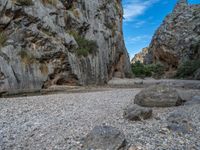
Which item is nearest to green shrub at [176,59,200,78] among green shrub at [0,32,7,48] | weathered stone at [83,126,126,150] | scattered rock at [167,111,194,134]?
green shrub at [0,32,7,48]

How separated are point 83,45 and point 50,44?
5271mm

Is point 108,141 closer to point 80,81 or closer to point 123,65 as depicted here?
point 80,81

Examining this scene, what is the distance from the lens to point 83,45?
960 inches

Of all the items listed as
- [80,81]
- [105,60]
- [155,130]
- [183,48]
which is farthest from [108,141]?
[183,48]

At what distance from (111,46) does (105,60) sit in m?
4.65

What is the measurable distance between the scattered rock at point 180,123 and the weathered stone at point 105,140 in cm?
215

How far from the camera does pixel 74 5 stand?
87.1 ft

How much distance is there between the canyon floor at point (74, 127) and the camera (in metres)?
6.04

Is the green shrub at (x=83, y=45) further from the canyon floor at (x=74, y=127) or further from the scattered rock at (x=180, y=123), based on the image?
the scattered rock at (x=180, y=123)

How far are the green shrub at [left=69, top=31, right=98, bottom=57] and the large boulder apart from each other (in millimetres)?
13411

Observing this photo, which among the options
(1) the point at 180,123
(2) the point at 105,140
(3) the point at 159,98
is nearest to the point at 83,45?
(3) the point at 159,98

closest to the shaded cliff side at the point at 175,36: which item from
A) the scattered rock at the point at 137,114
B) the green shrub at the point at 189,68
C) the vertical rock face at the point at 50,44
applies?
the green shrub at the point at 189,68

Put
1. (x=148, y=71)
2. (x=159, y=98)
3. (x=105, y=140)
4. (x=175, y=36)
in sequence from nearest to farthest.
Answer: (x=105, y=140), (x=159, y=98), (x=148, y=71), (x=175, y=36)

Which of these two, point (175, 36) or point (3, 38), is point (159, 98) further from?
point (175, 36)
